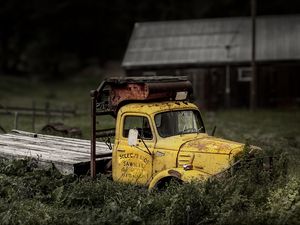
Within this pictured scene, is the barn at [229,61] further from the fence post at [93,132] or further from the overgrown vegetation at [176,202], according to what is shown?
the overgrown vegetation at [176,202]

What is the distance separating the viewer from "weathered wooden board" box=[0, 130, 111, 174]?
13336 mm

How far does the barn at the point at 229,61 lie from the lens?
36938 millimetres

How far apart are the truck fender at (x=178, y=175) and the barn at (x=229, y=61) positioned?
84.2 feet

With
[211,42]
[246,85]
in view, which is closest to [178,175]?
[246,85]

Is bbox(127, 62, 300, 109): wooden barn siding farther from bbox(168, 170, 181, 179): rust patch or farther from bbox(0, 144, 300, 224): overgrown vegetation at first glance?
bbox(168, 170, 181, 179): rust patch

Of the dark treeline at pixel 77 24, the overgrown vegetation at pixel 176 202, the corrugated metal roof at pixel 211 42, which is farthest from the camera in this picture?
the dark treeline at pixel 77 24

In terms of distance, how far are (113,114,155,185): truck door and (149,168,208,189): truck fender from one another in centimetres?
43

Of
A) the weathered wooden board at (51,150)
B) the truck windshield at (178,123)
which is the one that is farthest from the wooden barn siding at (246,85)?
the truck windshield at (178,123)

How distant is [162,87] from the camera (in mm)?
12672

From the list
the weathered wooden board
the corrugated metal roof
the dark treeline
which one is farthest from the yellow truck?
the dark treeline

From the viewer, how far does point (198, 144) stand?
12.1m

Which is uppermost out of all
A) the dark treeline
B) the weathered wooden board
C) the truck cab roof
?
the dark treeline

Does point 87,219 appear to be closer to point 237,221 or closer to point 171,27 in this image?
point 237,221

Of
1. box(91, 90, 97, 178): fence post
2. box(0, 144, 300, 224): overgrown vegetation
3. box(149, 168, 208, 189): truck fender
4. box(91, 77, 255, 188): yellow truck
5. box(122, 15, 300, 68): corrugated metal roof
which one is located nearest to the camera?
box(0, 144, 300, 224): overgrown vegetation
